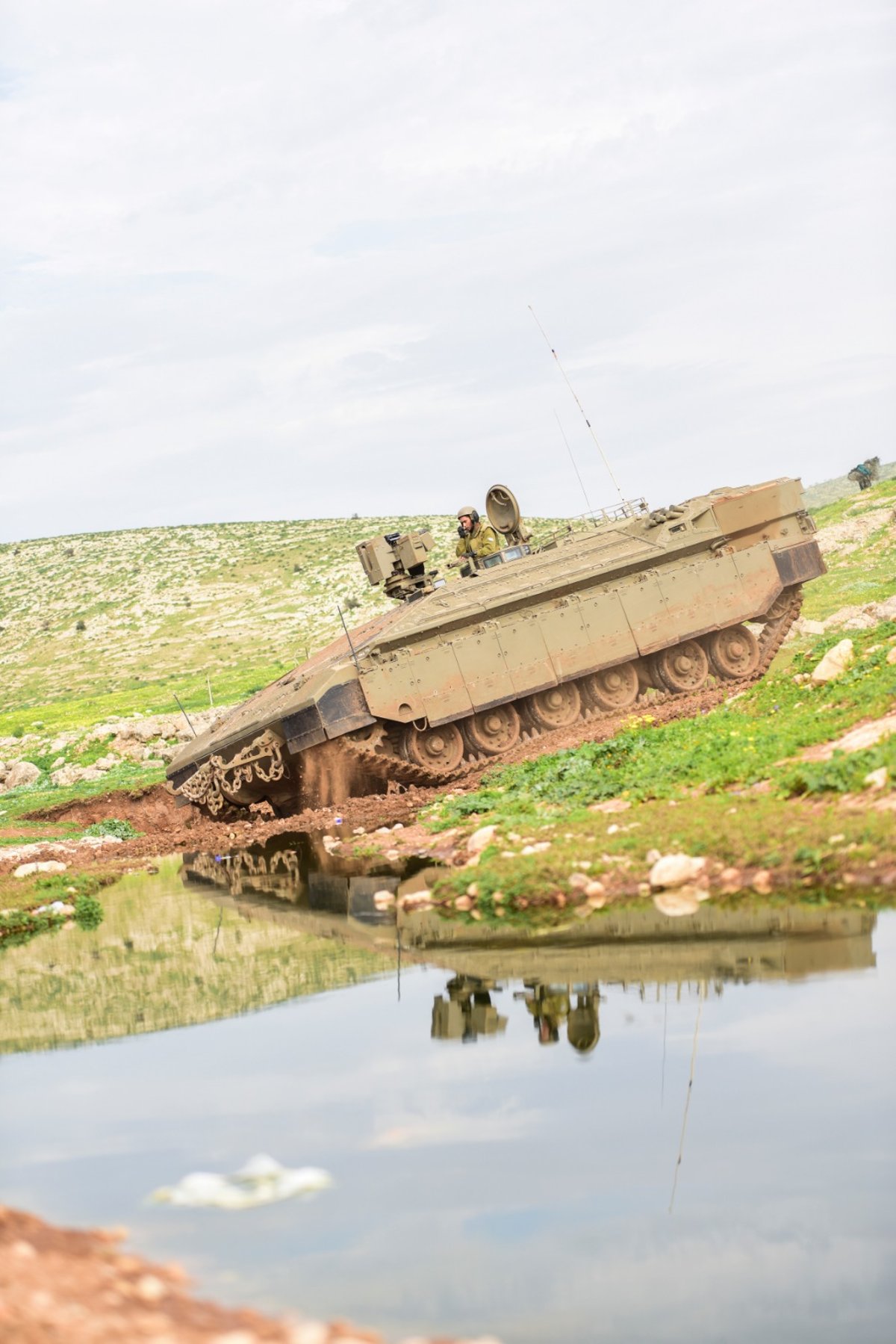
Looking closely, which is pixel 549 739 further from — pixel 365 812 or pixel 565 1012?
pixel 565 1012

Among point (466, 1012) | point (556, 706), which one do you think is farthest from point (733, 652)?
point (466, 1012)

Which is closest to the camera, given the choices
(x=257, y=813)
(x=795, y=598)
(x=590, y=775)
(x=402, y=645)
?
(x=590, y=775)

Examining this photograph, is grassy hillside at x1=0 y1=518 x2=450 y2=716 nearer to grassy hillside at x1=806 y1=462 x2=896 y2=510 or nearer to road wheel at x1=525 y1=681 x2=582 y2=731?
road wheel at x1=525 y1=681 x2=582 y2=731

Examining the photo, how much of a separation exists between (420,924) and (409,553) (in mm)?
12925

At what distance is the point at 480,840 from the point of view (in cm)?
1520

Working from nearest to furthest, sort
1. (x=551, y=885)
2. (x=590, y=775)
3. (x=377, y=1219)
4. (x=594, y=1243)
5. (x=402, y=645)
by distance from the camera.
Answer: (x=594, y=1243)
(x=377, y=1219)
(x=551, y=885)
(x=590, y=775)
(x=402, y=645)

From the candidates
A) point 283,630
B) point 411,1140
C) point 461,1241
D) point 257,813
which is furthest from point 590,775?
point 283,630

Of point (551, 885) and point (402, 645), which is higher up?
point (402, 645)

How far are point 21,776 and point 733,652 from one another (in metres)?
19.0

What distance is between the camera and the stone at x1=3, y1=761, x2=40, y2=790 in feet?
120

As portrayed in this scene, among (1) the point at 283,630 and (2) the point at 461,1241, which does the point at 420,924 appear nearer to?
(2) the point at 461,1241

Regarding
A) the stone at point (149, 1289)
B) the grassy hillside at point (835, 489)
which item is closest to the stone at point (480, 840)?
the stone at point (149, 1289)

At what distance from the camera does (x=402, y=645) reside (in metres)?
22.1

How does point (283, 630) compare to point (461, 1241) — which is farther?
point (283, 630)
